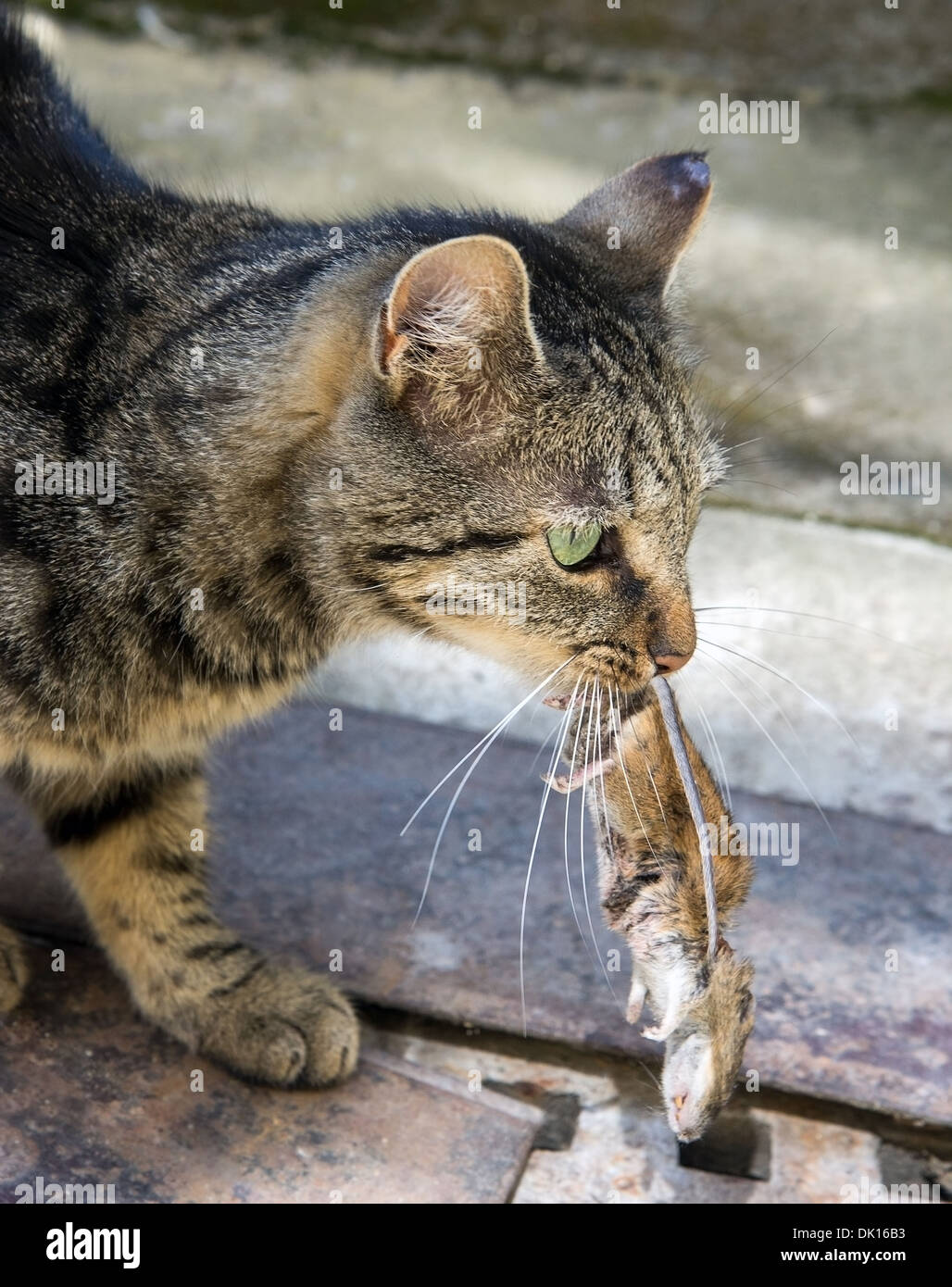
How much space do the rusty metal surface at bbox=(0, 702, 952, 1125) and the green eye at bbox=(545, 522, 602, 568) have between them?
719mm

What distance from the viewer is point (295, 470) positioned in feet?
6.18

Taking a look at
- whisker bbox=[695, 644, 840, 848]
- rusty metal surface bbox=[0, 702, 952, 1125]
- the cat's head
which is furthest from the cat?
whisker bbox=[695, 644, 840, 848]

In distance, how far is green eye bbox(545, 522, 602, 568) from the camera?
186 cm

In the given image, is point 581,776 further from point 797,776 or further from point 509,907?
point 797,776

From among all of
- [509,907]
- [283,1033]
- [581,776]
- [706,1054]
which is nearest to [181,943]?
[283,1033]

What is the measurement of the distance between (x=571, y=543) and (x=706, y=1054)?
0.63 meters

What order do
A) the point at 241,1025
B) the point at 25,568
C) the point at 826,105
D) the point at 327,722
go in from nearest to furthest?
the point at 25,568
the point at 241,1025
the point at 327,722
the point at 826,105

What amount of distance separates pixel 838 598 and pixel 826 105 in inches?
106

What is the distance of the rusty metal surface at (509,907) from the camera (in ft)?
7.09

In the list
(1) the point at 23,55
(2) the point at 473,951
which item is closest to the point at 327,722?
(2) the point at 473,951

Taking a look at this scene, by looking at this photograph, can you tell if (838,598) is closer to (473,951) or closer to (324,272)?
(473,951)

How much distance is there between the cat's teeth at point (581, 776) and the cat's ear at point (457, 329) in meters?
0.46

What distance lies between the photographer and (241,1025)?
2104 mm

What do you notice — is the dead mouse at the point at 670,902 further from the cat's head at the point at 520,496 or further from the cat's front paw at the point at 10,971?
the cat's front paw at the point at 10,971
